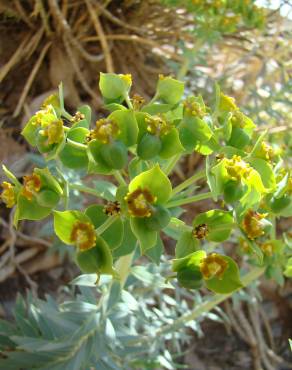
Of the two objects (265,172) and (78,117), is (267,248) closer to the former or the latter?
(265,172)

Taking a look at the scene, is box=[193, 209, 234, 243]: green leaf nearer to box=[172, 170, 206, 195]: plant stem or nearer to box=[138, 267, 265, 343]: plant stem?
box=[172, 170, 206, 195]: plant stem

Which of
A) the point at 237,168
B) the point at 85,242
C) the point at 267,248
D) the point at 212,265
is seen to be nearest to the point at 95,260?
the point at 85,242

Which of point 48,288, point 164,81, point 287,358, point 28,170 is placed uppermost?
point 164,81

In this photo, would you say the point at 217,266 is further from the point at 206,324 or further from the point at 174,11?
the point at 174,11

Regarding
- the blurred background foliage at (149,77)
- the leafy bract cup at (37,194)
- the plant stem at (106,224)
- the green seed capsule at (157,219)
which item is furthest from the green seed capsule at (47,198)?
Answer: the blurred background foliage at (149,77)

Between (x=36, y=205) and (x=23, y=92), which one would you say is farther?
(x=23, y=92)

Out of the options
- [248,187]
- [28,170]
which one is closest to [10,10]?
[28,170]

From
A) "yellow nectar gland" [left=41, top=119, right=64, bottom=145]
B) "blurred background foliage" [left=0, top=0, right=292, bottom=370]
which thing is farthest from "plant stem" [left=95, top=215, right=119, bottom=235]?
"blurred background foliage" [left=0, top=0, right=292, bottom=370]

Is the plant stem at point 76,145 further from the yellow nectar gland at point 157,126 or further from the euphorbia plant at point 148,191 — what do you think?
the yellow nectar gland at point 157,126
